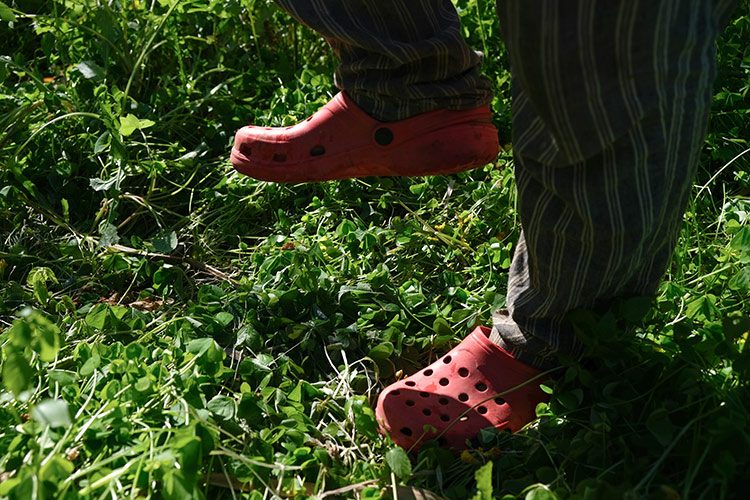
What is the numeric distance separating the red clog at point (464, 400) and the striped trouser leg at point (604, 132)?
0.18 metres

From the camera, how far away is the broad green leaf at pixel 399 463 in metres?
1.51

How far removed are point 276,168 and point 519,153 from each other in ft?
2.92

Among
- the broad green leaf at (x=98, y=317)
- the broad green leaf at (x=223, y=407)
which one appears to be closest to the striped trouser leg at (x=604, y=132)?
the broad green leaf at (x=223, y=407)

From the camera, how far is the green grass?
1434mm

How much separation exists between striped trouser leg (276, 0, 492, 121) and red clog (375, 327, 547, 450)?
0.59 m

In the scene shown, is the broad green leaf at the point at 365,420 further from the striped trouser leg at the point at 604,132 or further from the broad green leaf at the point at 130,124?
the broad green leaf at the point at 130,124

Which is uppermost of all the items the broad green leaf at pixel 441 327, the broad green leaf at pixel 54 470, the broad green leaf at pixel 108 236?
the broad green leaf at pixel 54 470

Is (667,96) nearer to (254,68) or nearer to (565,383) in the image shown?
(565,383)

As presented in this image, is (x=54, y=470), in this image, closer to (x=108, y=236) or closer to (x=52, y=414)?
(x=52, y=414)

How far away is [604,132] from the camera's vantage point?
124 cm

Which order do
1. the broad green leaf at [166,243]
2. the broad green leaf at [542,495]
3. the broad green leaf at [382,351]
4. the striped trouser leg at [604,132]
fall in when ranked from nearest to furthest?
1. the striped trouser leg at [604,132]
2. the broad green leaf at [542,495]
3. the broad green leaf at [382,351]
4. the broad green leaf at [166,243]

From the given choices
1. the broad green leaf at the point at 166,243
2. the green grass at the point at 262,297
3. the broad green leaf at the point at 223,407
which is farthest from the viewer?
Result: the broad green leaf at the point at 166,243

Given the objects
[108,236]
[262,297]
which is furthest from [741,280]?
[108,236]

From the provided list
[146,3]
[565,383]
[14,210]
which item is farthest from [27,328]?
[146,3]
